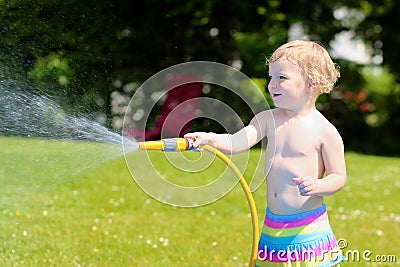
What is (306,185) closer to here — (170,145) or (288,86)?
(288,86)

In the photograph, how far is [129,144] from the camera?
3.17 metres

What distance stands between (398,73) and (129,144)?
13.1 m

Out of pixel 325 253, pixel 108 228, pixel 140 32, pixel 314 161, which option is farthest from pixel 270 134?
pixel 140 32

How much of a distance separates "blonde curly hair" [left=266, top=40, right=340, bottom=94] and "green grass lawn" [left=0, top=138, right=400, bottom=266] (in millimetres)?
654

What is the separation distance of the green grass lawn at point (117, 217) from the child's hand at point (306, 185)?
0.65m

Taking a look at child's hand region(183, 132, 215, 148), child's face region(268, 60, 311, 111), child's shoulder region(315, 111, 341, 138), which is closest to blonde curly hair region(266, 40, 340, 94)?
child's face region(268, 60, 311, 111)

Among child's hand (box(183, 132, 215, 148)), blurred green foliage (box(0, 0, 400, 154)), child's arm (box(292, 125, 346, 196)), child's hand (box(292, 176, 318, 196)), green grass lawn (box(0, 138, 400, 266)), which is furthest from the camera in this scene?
blurred green foliage (box(0, 0, 400, 154))

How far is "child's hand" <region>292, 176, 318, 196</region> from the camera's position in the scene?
108 inches

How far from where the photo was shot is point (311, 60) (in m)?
2.95

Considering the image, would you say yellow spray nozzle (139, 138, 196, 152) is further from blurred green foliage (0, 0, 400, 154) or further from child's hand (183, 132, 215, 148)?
blurred green foliage (0, 0, 400, 154)

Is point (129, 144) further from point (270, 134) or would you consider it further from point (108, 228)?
point (108, 228)

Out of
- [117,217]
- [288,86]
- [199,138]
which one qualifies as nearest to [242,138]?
[199,138]

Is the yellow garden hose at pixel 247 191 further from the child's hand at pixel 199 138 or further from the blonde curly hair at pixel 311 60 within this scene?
the blonde curly hair at pixel 311 60

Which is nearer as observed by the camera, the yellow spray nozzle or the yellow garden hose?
the yellow spray nozzle
